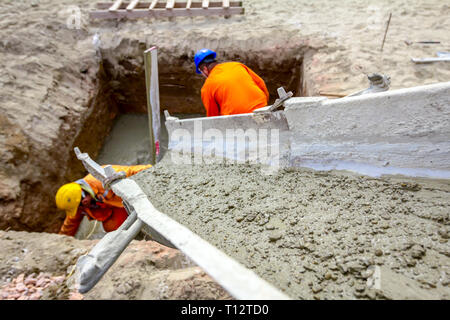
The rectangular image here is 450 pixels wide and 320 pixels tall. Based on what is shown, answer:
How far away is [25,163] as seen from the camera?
3.47m

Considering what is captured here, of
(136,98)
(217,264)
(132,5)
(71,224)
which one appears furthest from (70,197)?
(132,5)

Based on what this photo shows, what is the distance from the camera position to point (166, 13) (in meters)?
5.34

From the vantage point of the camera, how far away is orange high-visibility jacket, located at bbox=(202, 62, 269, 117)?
3.01 m

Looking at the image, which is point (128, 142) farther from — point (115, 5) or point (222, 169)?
point (222, 169)

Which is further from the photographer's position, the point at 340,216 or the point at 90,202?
the point at 90,202

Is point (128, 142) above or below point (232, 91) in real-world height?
below

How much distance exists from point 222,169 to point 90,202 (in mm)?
1765

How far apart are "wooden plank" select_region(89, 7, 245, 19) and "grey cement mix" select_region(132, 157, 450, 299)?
14.0ft

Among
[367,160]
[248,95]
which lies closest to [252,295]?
[367,160]

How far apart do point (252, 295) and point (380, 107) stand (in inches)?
52.0

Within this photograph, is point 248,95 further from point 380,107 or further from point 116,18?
point 116,18

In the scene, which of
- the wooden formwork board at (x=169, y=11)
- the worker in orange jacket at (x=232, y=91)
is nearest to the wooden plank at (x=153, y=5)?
the wooden formwork board at (x=169, y=11)

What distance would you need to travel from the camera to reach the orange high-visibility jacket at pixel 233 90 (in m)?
3.01

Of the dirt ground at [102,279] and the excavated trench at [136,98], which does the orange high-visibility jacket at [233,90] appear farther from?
the dirt ground at [102,279]
